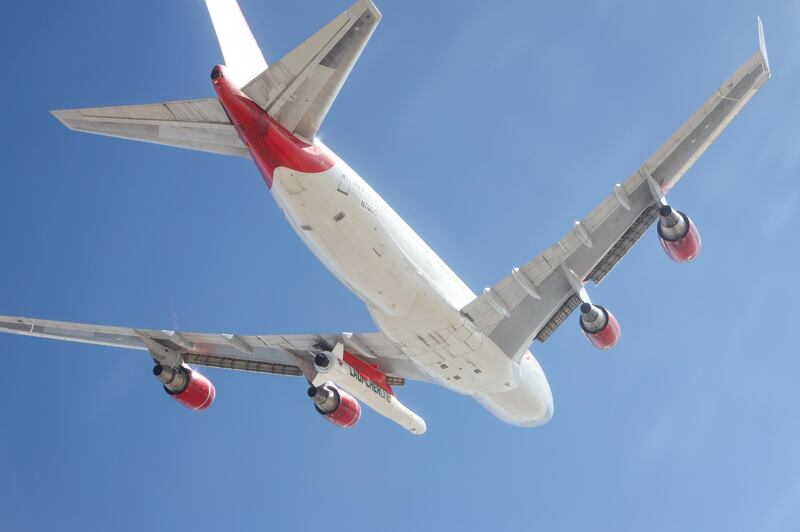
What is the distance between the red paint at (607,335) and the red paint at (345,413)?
6946 mm

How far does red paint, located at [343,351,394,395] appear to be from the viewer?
82.6ft

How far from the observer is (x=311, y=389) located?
995 inches

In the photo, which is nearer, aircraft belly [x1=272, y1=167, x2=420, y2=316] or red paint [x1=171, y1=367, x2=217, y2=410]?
aircraft belly [x1=272, y1=167, x2=420, y2=316]

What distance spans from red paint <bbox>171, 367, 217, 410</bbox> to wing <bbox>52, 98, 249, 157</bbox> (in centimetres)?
765

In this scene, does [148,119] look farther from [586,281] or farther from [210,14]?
[586,281]

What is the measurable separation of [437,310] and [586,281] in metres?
3.94

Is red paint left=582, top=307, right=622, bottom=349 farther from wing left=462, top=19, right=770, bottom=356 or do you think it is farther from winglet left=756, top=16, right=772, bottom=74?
winglet left=756, top=16, right=772, bottom=74

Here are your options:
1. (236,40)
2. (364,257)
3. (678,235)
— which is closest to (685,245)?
(678,235)

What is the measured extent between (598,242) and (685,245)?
79.0 inches

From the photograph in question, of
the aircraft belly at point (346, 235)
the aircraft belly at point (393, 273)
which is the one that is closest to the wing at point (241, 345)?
the aircraft belly at point (393, 273)

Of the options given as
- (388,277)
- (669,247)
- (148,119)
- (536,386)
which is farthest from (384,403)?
(148,119)

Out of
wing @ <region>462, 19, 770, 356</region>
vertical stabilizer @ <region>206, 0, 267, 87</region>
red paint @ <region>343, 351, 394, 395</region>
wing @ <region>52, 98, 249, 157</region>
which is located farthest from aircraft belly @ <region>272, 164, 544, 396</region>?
vertical stabilizer @ <region>206, 0, 267, 87</region>

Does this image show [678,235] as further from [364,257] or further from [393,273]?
[364,257]

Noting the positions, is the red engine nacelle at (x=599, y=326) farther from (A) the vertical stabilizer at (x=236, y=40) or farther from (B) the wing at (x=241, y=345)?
(A) the vertical stabilizer at (x=236, y=40)
